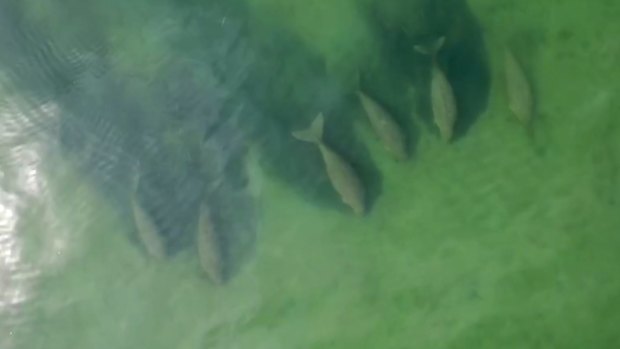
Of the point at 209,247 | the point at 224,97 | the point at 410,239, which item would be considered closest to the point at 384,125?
the point at 410,239

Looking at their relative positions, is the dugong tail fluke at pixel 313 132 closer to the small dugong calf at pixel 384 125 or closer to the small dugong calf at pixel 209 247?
the small dugong calf at pixel 384 125

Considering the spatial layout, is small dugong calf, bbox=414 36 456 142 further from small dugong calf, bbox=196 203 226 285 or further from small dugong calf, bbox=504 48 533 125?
small dugong calf, bbox=196 203 226 285

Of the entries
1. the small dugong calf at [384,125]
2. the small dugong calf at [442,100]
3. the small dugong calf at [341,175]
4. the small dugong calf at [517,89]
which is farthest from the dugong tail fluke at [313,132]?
the small dugong calf at [517,89]

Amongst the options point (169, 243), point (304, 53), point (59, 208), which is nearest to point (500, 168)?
point (304, 53)

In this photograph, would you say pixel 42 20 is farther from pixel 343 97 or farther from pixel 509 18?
pixel 509 18

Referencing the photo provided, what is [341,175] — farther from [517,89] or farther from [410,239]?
[517,89]

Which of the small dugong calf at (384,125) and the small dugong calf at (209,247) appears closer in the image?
the small dugong calf at (384,125)
